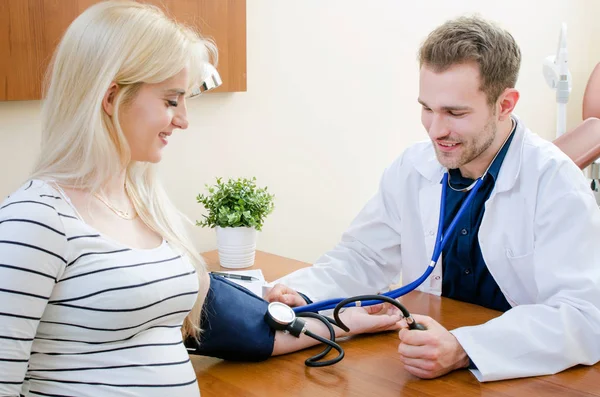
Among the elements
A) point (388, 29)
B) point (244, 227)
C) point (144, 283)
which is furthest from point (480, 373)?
point (388, 29)

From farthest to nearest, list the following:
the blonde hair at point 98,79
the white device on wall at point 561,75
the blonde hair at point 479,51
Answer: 1. the white device on wall at point 561,75
2. the blonde hair at point 479,51
3. the blonde hair at point 98,79

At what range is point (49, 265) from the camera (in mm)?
966

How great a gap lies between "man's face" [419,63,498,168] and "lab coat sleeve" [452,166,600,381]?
0.18 m

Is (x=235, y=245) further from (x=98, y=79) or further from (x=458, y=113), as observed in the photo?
(x=98, y=79)

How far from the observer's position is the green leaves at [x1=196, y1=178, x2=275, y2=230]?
2008 mm

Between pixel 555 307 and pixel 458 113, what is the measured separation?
467 mm

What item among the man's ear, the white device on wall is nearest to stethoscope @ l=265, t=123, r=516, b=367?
the man's ear

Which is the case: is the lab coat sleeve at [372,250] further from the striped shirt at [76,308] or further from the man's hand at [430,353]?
the striped shirt at [76,308]

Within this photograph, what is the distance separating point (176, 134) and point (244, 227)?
36 cm

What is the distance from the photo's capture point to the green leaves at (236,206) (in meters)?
2.01

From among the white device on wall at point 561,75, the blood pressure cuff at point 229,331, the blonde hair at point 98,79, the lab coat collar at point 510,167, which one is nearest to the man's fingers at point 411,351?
the blood pressure cuff at point 229,331

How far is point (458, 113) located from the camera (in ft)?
5.18

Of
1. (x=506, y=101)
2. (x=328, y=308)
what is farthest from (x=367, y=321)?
(x=506, y=101)

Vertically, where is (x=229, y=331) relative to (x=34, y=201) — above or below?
below
